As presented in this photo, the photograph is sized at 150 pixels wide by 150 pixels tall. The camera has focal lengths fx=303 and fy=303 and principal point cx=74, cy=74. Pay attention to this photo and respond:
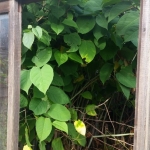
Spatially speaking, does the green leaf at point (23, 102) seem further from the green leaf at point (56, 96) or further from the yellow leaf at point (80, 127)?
the yellow leaf at point (80, 127)

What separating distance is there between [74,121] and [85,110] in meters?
0.14

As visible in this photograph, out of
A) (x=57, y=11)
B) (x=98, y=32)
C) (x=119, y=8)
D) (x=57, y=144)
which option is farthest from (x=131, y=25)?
(x=57, y=144)

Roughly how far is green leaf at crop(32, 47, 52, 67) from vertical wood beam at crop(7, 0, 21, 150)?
14 cm

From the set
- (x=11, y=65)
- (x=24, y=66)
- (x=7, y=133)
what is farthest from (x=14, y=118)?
(x=24, y=66)

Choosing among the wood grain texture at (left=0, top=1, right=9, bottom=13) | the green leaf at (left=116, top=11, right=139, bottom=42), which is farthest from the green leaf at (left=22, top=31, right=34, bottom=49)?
the green leaf at (left=116, top=11, right=139, bottom=42)

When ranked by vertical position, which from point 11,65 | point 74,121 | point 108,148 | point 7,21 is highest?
point 7,21

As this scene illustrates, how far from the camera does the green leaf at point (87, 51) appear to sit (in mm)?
1175

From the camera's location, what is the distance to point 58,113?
1118 mm

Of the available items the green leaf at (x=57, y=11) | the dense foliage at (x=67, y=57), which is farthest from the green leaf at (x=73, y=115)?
the green leaf at (x=57, y=11)

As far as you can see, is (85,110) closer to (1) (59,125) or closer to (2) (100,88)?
(2) (100,88)

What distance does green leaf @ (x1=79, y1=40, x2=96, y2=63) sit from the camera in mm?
1175

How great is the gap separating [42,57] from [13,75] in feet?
0.64

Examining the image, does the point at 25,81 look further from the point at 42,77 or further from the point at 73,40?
the point at 73,40

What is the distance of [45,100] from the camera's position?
3.73 feet
